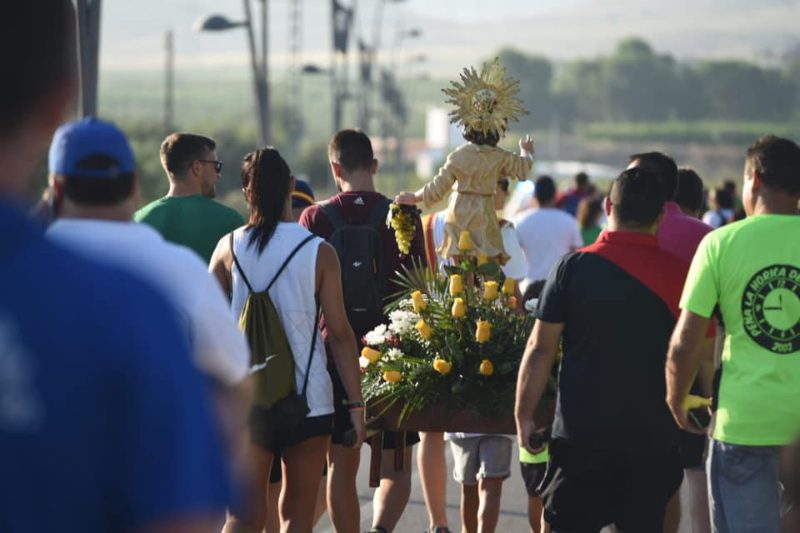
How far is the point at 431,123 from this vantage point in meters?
118

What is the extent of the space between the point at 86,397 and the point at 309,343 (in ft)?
14.7

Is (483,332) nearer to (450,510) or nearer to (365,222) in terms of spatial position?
(365,222)

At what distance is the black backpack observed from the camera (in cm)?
773

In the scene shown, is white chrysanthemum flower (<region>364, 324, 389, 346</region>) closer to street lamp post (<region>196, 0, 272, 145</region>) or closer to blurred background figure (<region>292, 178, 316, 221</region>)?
blurred background figure (<region>292, 178, 316, 221</region>)

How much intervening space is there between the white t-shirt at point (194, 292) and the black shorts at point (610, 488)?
265 centimetres

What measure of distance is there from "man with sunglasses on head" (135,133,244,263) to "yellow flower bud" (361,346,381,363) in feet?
2.62

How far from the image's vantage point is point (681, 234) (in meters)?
7.27

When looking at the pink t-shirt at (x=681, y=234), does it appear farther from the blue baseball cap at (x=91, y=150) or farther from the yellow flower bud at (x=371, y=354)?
the blue baseball cap at (x=91, y=150)

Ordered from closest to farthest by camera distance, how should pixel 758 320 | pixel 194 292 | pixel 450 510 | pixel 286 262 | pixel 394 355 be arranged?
pixel 194 292
pixel 758 320
pixel 286 262
pixel 394 355
pixel 450 510

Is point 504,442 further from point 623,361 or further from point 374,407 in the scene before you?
point 623,361

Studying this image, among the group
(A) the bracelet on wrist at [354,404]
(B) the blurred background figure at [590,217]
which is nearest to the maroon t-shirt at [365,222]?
(A) the bracelet on wrist at [354,404]

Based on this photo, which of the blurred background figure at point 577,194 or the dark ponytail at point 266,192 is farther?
the blurred background figure at point 577,194

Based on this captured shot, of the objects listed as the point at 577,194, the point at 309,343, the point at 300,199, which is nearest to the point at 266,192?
the point at 309,343

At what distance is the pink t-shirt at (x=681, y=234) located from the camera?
23.7ft
